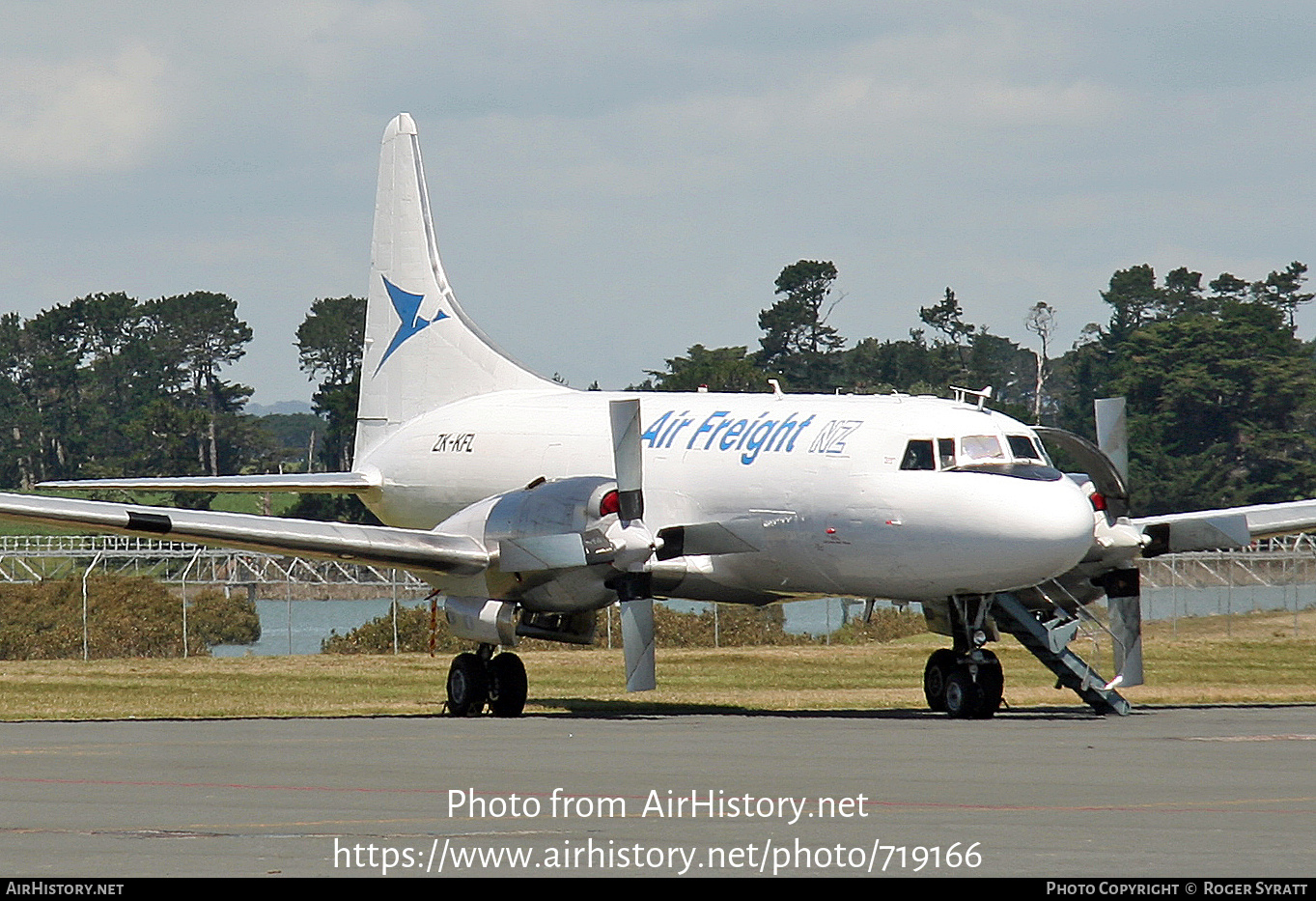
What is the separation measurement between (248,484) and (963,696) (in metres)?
11.4

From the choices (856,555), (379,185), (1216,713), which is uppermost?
(379,185)

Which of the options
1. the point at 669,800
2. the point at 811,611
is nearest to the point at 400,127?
the point at 669,800

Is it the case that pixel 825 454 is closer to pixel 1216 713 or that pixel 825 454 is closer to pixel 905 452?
pixel 905 452

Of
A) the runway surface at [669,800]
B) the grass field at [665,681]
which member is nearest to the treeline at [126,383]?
the grass field at [665,681]

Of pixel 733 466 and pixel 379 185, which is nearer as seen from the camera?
pixel 733 466

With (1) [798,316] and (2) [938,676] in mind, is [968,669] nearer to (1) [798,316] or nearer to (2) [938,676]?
(2) [938,676]

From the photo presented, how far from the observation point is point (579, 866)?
10.1 metres

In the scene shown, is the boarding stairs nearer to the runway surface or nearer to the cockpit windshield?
the runway surface

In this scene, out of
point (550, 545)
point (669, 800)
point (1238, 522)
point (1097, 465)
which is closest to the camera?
point (669, 800)

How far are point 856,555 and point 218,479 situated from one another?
10.4m

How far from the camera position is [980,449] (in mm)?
21484

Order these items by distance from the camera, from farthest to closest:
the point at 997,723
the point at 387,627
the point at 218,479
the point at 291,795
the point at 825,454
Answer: the point at 387,627 → the point at 218,479 → the point at 825,454 → the point at 997,723 → the point at 291,795
